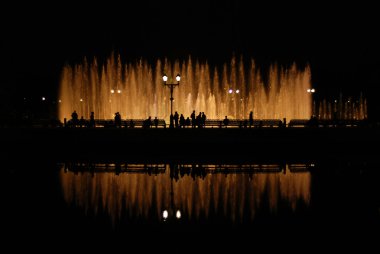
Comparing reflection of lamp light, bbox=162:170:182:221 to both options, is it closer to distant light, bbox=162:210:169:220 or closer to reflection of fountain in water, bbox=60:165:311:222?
distant light, bbox=162:210:169:220

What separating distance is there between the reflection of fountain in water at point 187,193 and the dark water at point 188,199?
0.03m

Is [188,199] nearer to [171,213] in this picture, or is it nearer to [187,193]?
[187,193]

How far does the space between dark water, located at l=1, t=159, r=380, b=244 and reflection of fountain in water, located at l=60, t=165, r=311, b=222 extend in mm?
26

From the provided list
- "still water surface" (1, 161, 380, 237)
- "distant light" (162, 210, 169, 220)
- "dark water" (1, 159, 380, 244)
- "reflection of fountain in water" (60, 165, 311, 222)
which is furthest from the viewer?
"reflection of fountain in water" (60, 165, 311, 222)

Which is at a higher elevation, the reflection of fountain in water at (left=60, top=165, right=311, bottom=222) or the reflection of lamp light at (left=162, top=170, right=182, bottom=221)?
the reflection of fountain in water at (left=60, top=165, right=311, bottom=222)

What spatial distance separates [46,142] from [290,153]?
1303 centimetres

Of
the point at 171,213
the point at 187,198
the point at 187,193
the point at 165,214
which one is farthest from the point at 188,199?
the point at 165,214

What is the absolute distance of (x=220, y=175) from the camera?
63.3ft

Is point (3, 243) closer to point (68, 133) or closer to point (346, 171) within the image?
point (346, 171)

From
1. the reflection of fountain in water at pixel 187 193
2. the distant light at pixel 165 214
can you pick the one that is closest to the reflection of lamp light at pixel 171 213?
the distant light at pixel 165 214

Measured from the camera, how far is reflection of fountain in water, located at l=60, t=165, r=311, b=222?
42.3 feet

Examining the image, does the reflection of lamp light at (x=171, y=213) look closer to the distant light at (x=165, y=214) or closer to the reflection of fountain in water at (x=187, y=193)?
the distant light at (x=165, y=214)

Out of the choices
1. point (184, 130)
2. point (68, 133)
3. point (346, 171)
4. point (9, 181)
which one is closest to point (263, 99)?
point (184, 130)

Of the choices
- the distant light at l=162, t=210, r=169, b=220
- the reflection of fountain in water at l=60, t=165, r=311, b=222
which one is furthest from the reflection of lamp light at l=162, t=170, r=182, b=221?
the reflection of fountain in water at l=60, t=165, r=311, b=222
